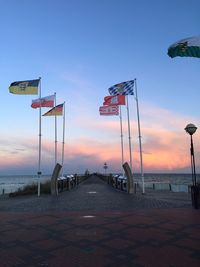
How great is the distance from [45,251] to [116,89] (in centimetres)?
1903

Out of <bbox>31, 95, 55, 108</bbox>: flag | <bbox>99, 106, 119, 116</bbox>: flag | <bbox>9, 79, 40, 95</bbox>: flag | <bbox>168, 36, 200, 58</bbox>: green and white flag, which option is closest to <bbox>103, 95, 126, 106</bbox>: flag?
<bbox>99, 106, 119, 116</bbox>: flag

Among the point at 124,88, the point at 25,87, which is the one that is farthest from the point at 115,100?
the point at 25,87

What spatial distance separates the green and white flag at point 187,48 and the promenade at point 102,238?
639 cm

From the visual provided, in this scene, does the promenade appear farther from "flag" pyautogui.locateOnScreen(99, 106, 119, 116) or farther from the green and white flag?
"flag" pyautogui.locateOnScreen(99, 106, 119, 116)

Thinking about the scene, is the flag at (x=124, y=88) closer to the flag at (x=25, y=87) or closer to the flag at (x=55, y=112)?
the flag at (x=55, y=112)

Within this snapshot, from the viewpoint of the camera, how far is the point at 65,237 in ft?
30.3

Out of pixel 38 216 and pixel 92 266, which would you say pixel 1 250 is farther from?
pixel 38 216

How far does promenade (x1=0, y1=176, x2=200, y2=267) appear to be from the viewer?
6.94 m

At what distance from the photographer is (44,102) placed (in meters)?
25.7

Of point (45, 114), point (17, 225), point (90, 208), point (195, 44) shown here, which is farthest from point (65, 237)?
point (45, 114)

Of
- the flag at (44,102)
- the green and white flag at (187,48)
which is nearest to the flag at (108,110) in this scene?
the flag at (44,102)

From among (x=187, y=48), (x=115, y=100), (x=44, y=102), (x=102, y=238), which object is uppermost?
(x=115, y=100)

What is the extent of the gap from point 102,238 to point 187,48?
27.2 feet

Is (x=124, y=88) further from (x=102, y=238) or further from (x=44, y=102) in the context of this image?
(x=102, y=238)
